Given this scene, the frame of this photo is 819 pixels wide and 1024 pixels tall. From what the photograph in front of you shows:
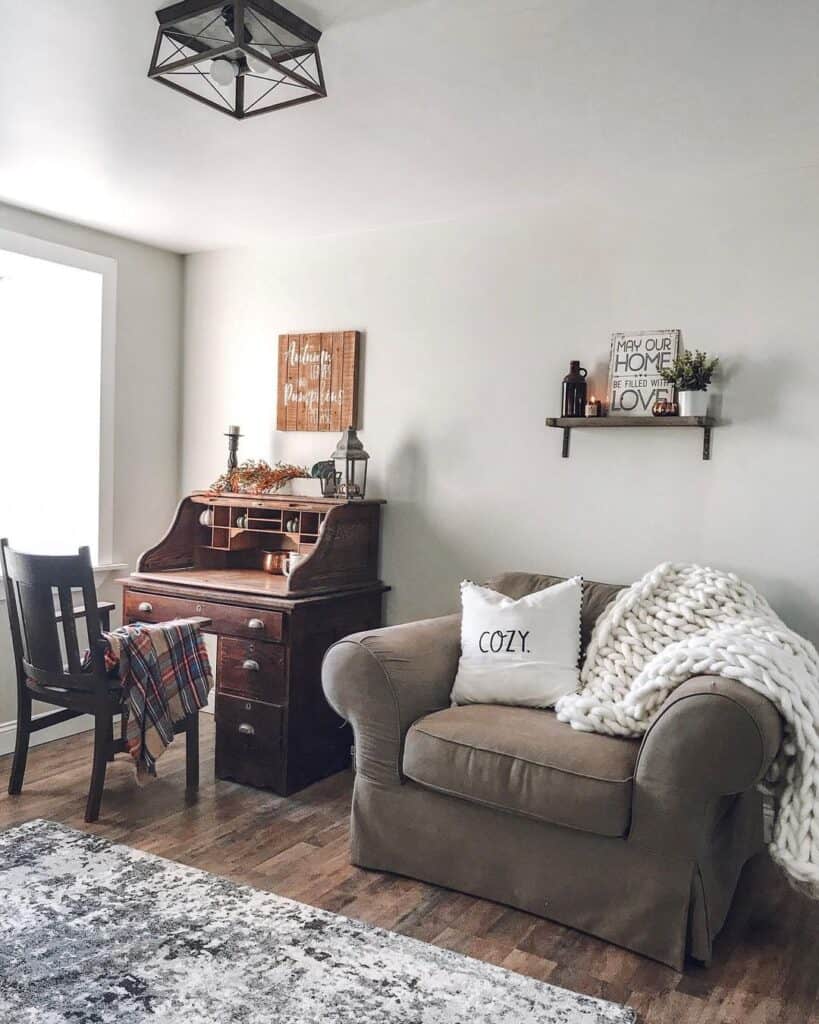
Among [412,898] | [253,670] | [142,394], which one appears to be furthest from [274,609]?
[142,394]

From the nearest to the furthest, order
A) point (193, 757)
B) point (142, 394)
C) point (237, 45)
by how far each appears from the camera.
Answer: point (237, 45) < point (193, 757) < point (142, 394)

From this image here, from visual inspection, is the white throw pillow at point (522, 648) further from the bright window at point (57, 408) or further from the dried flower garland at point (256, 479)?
the bright window at point (57, 408)

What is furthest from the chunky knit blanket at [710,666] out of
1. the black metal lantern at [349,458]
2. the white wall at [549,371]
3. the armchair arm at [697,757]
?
the black metal lantern at [349,458]

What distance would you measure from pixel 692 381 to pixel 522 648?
1131mm

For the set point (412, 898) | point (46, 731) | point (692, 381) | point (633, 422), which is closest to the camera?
point (412, 898)

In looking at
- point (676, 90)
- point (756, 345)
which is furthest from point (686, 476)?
point (676, 90)

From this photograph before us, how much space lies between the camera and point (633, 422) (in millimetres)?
3367

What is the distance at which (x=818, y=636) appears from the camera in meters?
3.14

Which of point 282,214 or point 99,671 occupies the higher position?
point 282,214

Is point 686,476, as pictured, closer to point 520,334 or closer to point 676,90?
point 520,334

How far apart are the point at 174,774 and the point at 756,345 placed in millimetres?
2729

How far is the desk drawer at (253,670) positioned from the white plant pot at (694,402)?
1715mm

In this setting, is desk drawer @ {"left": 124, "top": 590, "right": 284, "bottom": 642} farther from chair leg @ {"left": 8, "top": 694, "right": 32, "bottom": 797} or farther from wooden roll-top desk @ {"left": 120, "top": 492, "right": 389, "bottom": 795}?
chair leg @ {"left": 8, "top": 694, "right": 32, "bottom": 797}

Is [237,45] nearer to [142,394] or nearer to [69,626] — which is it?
[69,626]
